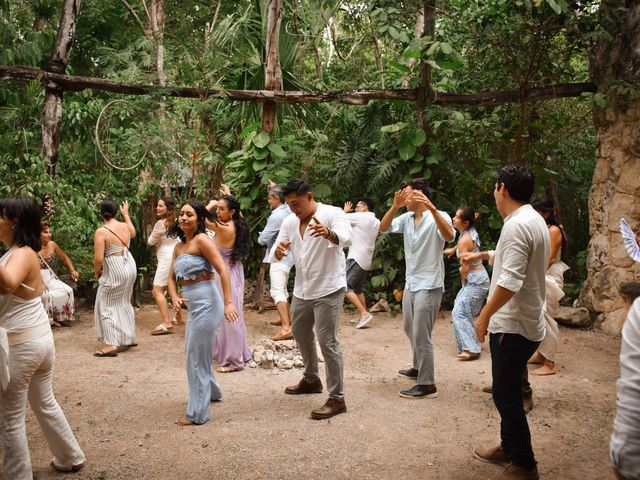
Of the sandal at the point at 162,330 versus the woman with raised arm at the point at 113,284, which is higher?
the woman with raised arm at the point at 113,284

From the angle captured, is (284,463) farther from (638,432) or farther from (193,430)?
(638,432)

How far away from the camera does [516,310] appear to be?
12.0 feet

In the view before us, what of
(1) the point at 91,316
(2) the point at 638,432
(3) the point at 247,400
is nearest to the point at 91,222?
(1) the point at 91,316

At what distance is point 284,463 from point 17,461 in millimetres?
1568

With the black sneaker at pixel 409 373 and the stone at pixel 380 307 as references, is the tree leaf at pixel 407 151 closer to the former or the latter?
the stone at pixel 380 307

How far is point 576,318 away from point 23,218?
705 cm

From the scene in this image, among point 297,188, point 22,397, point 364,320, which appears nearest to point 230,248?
point 297,188

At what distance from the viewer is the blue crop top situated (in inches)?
187

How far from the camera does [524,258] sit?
11.8 feet

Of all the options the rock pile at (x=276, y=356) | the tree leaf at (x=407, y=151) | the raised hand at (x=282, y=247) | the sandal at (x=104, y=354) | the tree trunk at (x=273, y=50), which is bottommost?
the sandal at (x=104, y=354)

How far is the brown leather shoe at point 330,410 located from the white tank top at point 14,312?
7.17ft

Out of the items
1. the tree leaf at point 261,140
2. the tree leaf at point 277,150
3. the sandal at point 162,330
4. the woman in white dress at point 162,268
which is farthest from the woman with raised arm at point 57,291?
the tree leaf at point 277,150

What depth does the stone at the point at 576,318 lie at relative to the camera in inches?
328

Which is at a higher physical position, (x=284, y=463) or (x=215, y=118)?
(x=215, y=118)
